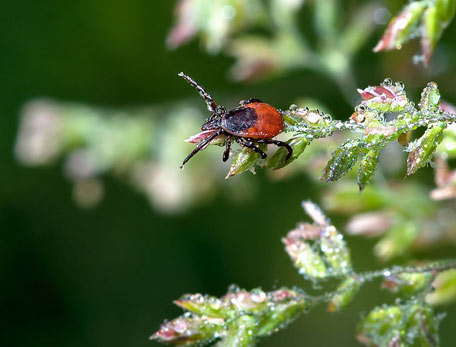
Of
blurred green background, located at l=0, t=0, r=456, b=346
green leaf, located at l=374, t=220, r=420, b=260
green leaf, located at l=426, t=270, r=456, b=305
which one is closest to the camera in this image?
green leaf, located at l=426, t=270, r=456, b=305

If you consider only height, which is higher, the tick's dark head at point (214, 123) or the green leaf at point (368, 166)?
the tick's dark head at point (214, 123)

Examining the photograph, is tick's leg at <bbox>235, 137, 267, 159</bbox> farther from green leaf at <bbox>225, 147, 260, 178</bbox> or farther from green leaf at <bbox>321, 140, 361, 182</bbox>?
green leaf at <bbox>321, 140, 361, 182</bbox>

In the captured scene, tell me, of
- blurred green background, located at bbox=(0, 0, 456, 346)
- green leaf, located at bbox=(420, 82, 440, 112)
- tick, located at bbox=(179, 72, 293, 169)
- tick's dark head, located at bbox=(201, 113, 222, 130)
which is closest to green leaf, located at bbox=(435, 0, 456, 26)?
green leaf, located at bbox=(420, 82, 440, 112)

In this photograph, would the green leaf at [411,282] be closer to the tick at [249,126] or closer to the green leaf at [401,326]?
the green leaf at [401,326]

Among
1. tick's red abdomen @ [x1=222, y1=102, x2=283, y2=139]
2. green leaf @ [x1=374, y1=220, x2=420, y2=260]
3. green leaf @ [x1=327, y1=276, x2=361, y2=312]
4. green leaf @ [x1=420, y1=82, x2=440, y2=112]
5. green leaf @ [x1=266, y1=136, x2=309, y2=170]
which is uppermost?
tick's red abdomen @ [x1=222, y1=102, x2=283, y2=139]

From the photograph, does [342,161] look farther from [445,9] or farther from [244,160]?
[445,9]

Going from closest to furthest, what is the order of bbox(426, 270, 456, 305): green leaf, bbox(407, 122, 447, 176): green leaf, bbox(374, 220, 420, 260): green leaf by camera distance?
bbox(407, 122, 447, 176): green leaf → bbox(426, 270, 456, 305): green leaf → bbox(374, 220, 420, 260): green leaf

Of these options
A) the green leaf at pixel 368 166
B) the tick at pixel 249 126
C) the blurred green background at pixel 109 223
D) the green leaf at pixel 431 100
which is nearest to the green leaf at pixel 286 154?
the tick at pixel 249 126
